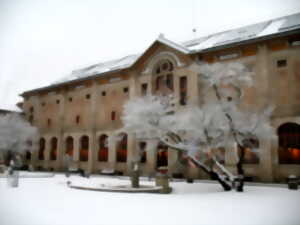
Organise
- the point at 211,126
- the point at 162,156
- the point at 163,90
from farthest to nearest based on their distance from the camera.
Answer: the point at 163,90
the point at 162,156
the point at 211,126

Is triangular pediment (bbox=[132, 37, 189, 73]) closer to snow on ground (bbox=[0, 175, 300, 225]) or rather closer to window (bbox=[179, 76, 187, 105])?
window (bbox=[179, 76, 187, 105])

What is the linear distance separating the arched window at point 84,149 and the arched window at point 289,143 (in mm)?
22860

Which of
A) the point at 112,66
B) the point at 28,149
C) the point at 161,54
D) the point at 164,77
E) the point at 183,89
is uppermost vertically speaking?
the point at 112,66

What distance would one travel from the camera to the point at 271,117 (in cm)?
2514

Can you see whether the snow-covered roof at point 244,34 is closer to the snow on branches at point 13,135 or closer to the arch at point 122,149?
the arch at point 122,149

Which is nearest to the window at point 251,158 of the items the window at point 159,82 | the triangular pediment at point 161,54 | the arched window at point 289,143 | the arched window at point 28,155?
the arched window at point 289,143

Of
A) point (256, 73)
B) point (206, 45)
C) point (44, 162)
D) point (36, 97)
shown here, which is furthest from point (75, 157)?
point (256, 73)

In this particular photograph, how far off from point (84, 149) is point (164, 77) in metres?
14.4

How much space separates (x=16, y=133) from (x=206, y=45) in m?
27.8

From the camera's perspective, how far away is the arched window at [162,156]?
31438 millimetres

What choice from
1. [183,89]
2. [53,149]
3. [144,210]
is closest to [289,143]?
[183,89]

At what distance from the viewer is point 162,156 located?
104ft

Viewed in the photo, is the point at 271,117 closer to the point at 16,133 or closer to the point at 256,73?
the point at 256,73

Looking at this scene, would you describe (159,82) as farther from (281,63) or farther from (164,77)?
(281,63)
